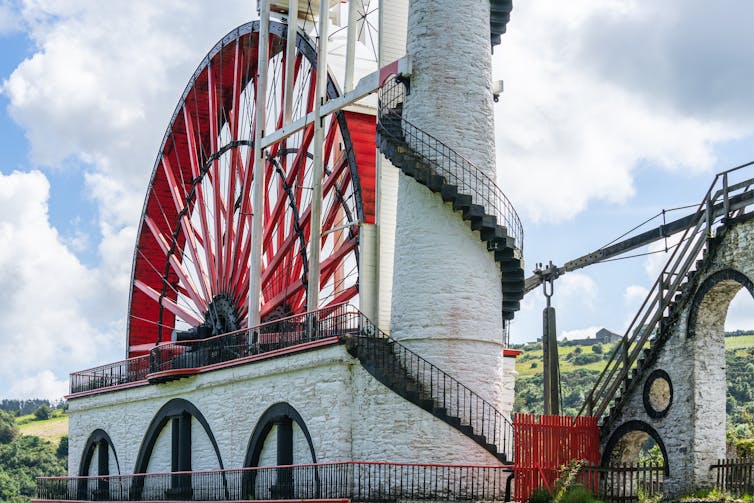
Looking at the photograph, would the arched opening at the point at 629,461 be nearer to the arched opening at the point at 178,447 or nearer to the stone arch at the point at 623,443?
the stone arch at the point at 623,443

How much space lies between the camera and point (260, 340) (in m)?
30.6

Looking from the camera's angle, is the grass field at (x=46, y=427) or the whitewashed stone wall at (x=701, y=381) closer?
the whitewashed stone wall at (x=701, y=381)

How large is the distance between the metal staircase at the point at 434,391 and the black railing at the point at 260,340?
774 mm

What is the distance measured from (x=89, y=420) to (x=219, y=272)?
610cm

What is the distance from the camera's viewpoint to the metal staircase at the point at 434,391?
24672 mm

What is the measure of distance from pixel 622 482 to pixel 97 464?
18585 mm

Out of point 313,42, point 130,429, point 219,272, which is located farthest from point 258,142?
point 130,429

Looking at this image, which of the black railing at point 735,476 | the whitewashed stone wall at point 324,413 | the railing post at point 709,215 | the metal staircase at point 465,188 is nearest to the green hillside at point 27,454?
the whitewashed stone wall at point 324,413

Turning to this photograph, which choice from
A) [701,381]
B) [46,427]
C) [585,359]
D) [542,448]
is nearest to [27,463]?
[46,427]

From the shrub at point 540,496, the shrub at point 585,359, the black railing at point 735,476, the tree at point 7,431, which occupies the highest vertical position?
the shrub at point 585,359

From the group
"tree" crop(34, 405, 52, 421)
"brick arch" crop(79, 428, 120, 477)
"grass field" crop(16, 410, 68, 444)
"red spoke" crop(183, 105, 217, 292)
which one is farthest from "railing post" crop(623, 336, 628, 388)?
"tree" crop(34, 405, 52, 421)

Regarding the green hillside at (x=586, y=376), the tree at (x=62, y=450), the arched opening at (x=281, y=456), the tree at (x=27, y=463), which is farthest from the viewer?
the tree at (x=62, y=450)

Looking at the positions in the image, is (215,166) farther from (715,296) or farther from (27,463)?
(27,463)

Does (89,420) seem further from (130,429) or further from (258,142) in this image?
(258,142)
